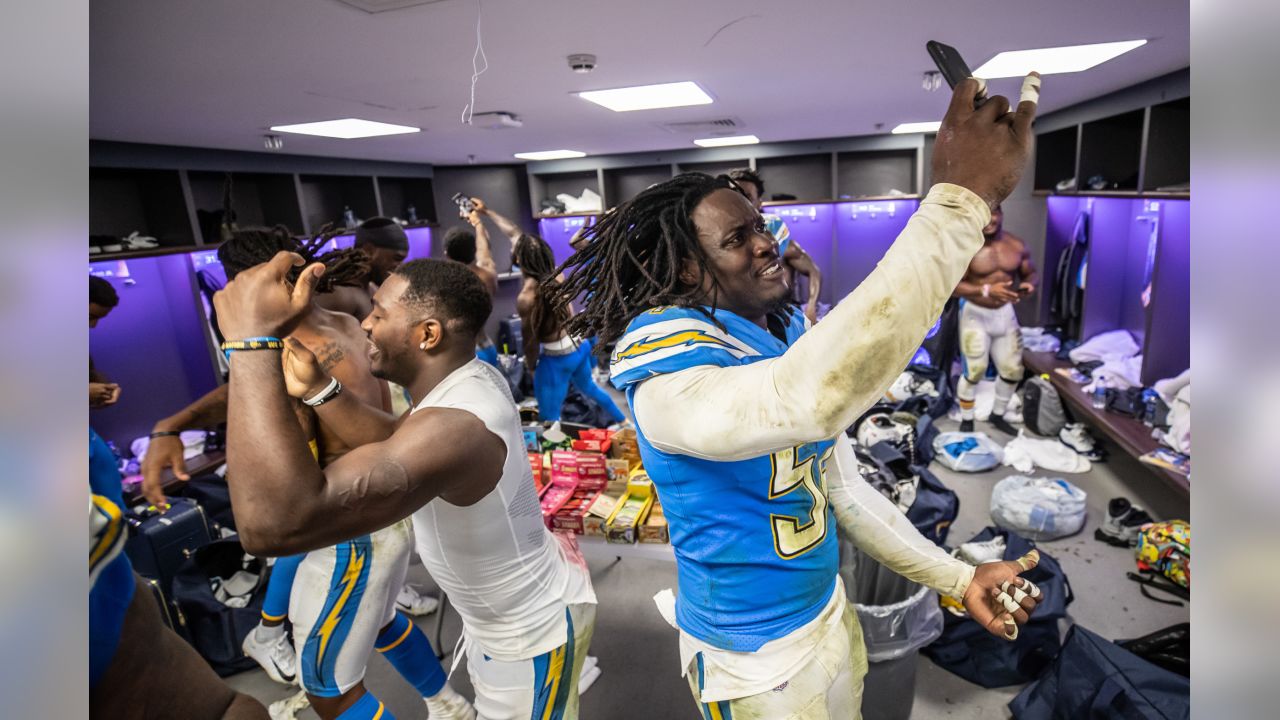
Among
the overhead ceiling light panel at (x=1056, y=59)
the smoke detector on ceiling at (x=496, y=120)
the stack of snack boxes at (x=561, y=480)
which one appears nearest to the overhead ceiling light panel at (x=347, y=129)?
the smoke detector on ceiling at (x=496, y=120)

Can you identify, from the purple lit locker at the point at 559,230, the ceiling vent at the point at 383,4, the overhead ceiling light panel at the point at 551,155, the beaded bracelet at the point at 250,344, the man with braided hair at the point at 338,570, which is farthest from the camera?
the purple lit locker at the point at 559,230

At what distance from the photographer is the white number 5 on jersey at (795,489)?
1.23 meters

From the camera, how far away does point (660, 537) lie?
113 inches

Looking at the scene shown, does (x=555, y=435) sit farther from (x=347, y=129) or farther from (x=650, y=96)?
(x=347, y=129)

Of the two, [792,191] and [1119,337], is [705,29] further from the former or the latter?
[792,191]

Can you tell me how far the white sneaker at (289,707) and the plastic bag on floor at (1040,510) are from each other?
389cm

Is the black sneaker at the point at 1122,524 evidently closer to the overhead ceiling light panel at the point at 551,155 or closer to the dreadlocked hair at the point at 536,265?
the dreadlocked hair at the point at 536,265

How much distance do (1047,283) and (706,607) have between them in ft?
25.7

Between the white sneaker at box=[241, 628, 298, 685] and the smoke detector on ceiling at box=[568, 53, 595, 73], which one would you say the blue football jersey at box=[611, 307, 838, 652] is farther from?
the white sneaker at box=[241, 628, 298, 685]

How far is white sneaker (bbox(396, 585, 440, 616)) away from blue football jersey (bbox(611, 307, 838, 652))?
8.50 ft

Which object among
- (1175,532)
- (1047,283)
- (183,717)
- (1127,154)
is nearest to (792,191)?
(1047,283)

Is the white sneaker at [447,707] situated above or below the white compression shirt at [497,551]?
below

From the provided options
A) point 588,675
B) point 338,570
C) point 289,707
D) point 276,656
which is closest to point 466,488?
point 338,570

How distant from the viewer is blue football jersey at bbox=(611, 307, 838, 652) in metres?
1.22
